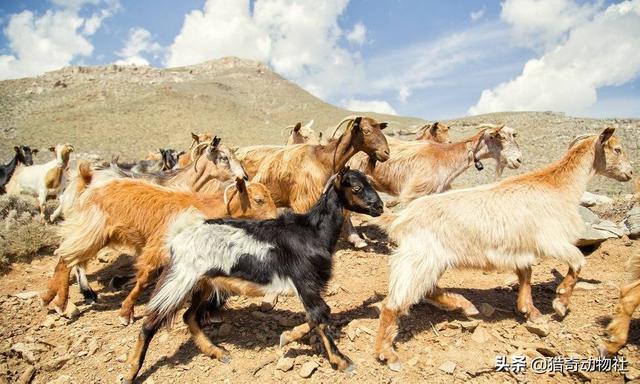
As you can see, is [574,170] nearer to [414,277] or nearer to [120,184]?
[414,277]

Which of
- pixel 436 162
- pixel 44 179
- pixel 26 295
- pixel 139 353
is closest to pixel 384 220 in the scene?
pixel 139 353

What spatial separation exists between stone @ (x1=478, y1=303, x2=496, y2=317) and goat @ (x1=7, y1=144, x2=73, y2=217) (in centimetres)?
1117

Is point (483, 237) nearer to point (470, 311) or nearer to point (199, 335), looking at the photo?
point (470, 311)

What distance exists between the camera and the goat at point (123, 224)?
5.14m

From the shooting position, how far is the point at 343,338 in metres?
4.32

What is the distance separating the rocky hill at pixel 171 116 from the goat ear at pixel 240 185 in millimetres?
13175

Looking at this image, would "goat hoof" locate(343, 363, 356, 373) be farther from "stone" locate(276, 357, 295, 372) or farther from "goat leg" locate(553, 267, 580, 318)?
"goat leg" locate(553, 267, 580, 318)

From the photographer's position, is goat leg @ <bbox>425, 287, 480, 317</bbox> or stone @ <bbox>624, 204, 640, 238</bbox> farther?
stone @ <bbox>624, 204, 640, 238</bbox>

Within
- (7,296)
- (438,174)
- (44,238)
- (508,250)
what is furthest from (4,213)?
(508,250)

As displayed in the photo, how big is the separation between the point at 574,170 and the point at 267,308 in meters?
4.20

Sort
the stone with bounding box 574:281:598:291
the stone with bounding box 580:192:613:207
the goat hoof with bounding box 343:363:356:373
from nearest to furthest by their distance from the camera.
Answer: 1. the goat hoof with bounding box 343:363:356:373
2. the stone with bounding box 574:281:598:291
3. the stone with bounding box 580:192:613:207

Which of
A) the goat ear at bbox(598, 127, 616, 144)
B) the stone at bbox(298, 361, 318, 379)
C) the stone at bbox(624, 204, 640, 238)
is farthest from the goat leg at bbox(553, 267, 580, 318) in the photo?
the stone at bbox(624, 204, 640, 238)

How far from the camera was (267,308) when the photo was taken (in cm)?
514

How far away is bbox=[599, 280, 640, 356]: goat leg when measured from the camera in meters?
3.55
